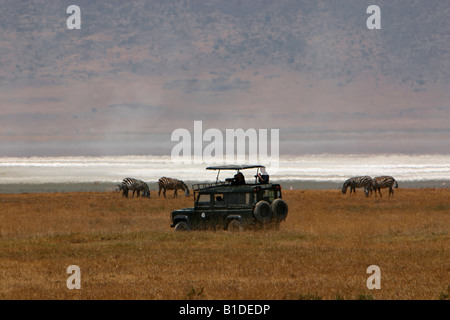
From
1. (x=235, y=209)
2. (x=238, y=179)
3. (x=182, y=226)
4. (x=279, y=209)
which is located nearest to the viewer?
(x=235, y=209)

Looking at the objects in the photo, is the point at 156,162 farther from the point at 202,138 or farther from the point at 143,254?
the point at 143,254

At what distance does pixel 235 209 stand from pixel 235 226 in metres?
0.68

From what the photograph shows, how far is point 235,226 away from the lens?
27438 millimetres

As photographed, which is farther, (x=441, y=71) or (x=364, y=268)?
(x=441, y=71)

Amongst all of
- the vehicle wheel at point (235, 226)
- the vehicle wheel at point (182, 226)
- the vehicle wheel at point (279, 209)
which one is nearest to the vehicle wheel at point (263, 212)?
the vehicle wheel at point (279, 209)

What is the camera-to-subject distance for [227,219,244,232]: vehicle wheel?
27188mm

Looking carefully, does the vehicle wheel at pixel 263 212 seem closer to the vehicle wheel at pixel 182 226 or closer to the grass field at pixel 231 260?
the grass field at pixel 231 260

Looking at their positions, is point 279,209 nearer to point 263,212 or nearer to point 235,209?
point 263,212

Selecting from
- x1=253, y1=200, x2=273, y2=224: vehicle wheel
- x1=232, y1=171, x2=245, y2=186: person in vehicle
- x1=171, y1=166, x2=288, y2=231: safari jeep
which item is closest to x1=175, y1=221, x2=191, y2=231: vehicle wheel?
x1=171, y1=166, x2=288, y2=231: safari jeep

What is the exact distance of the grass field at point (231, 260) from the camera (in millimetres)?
15297

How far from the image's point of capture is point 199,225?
28.4m

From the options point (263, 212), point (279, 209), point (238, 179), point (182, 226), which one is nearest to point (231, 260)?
point (263, 212)
